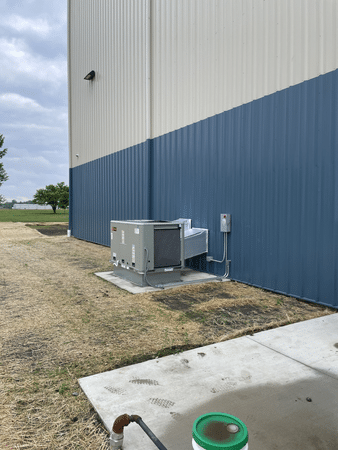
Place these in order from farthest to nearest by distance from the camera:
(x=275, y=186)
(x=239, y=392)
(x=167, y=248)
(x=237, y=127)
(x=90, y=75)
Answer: (x=90, y=75) → (x=237, y=127) → (x=167, y=248) → (x=275, y=186) → (x=239, y=392)

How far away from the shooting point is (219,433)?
1.70 m

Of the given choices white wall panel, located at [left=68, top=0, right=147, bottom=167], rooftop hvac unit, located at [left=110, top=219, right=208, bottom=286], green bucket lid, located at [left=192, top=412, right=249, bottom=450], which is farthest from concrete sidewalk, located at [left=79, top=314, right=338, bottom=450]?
white wall panel, located at [left=68, top=0, right=147, bottom=167]

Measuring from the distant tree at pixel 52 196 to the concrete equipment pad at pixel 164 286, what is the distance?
60925mm

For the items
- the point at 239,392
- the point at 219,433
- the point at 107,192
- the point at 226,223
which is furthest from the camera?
the point at 107,192

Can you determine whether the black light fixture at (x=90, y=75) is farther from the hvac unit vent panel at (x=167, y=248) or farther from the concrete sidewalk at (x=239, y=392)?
the concrete sidewalk at (x=239, y=392)

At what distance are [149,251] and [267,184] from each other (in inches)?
108

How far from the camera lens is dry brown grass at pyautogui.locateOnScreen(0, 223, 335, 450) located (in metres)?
2.49

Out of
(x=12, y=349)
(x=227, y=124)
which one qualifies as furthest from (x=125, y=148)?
(x=12, y=349)

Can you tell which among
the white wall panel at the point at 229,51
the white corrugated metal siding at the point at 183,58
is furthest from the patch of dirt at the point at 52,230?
the white wall panel at the point at 229,51

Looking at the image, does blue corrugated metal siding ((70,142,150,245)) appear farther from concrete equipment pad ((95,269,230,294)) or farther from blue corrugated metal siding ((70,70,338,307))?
concrete equipment pad ((95,269,230,294))

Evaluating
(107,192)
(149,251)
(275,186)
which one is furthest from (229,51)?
(107,192)

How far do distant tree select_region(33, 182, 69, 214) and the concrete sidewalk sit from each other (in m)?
66.0

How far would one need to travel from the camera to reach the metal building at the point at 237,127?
5570 mm

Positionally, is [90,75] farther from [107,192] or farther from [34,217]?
[34,217]
